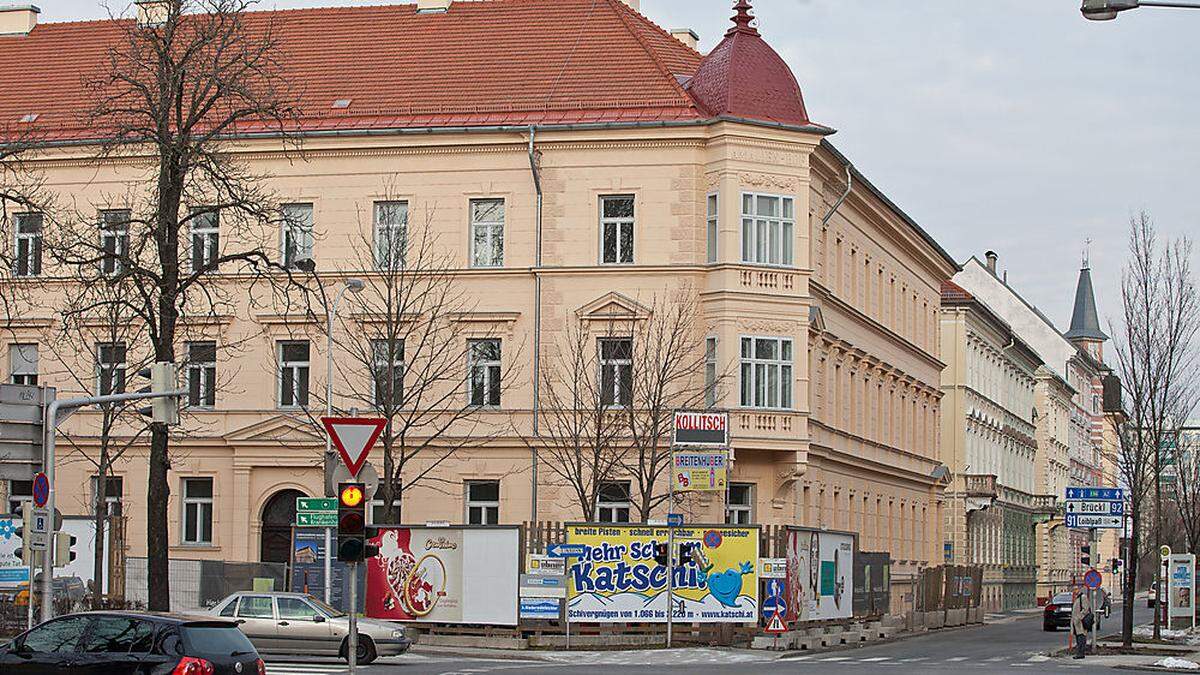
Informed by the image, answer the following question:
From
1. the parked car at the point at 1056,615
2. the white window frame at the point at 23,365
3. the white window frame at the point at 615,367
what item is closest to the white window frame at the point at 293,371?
the white window frame at the point at 23,365

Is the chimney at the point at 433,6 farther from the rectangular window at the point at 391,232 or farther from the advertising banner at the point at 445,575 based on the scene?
the advertising banner at the point at 445,575

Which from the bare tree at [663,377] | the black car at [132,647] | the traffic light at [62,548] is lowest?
the black car at [132,647]

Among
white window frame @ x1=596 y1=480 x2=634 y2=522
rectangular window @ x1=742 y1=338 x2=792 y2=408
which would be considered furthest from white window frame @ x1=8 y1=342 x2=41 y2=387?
rectangular window @ x1=742 y1=338 x2=792 y2=408

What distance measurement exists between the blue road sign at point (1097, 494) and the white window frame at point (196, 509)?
22.7m

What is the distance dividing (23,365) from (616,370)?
670 inches

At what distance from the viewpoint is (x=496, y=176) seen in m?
48.6

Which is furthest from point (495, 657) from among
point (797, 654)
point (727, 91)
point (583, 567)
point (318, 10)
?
point (318, 10)

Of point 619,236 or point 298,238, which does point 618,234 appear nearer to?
point 619,236

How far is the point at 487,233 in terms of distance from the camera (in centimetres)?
4894

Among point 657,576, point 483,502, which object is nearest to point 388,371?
point 483,502

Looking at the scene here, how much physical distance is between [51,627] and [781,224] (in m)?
28.6

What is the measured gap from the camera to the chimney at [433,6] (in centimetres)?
5394

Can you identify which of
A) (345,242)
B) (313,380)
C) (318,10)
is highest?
(318,10)

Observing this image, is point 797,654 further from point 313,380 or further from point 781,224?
point 313,380
